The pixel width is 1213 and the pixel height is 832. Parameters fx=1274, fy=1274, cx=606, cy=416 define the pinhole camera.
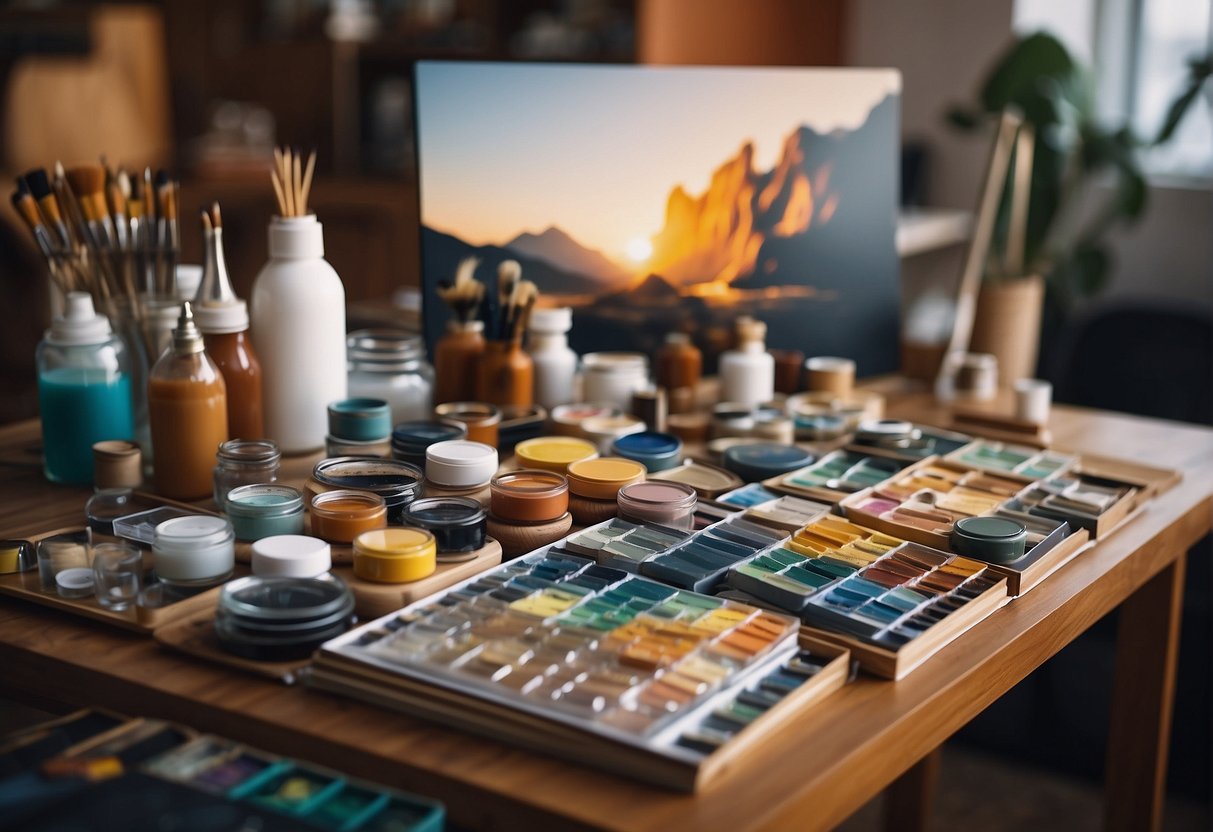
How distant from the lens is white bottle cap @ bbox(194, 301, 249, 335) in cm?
127

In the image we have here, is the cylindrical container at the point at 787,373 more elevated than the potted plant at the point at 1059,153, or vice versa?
the potted plant at the point at 1059,153

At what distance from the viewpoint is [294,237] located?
1.32 meters

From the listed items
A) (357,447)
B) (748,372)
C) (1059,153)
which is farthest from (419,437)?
(1059,153)

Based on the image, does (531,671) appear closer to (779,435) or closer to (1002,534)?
(1002,534)

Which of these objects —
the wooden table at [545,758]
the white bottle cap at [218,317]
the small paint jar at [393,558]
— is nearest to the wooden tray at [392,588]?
the small paint jar at [393,558]

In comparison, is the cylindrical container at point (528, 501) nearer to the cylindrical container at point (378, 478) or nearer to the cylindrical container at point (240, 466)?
the cylindrical container at point (378, 478)

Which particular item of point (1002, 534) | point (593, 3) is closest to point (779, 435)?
point (1002, 534)

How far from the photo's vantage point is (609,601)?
995 mm

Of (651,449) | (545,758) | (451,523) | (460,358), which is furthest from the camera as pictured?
(460,358)

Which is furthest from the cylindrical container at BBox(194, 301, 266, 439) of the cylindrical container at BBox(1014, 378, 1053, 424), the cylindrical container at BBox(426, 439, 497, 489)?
the cylindrical container at BBox(1014, 378, 1053, 424)

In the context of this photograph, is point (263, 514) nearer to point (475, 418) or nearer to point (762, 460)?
point (475, 418)

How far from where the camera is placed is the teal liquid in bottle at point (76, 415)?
1.29 meters

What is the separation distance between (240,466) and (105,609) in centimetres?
21

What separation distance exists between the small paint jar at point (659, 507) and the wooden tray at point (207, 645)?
358 millimetres
